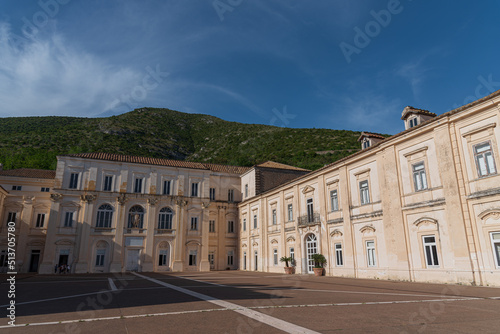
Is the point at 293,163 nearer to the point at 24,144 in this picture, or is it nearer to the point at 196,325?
the point at 24,144

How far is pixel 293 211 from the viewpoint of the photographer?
28.2 meters

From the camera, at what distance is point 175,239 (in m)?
36.4

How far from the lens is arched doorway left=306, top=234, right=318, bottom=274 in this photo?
991 inches

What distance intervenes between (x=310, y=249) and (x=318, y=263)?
1958 mm

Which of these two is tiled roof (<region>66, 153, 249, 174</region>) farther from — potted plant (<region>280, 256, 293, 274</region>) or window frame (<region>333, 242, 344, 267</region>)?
window frame (<region>333, 242, 344, 267</region>)

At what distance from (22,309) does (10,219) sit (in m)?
33.7

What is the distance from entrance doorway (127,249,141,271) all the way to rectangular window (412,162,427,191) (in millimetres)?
28560

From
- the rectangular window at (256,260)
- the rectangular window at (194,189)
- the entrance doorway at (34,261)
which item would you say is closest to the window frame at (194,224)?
the rectangular window at (194,189)

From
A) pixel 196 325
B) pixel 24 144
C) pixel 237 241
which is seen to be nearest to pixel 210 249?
pixel 237 241

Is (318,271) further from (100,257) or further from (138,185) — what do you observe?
(100,257)

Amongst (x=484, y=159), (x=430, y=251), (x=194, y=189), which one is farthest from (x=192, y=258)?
(x=484, y=159)

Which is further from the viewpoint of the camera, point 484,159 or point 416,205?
point 416,205

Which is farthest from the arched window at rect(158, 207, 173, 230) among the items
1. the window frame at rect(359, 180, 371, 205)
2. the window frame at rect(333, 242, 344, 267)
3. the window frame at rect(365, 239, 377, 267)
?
the window frame at rect(365, 239, 377, 267)

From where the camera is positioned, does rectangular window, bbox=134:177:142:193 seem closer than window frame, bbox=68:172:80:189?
No
